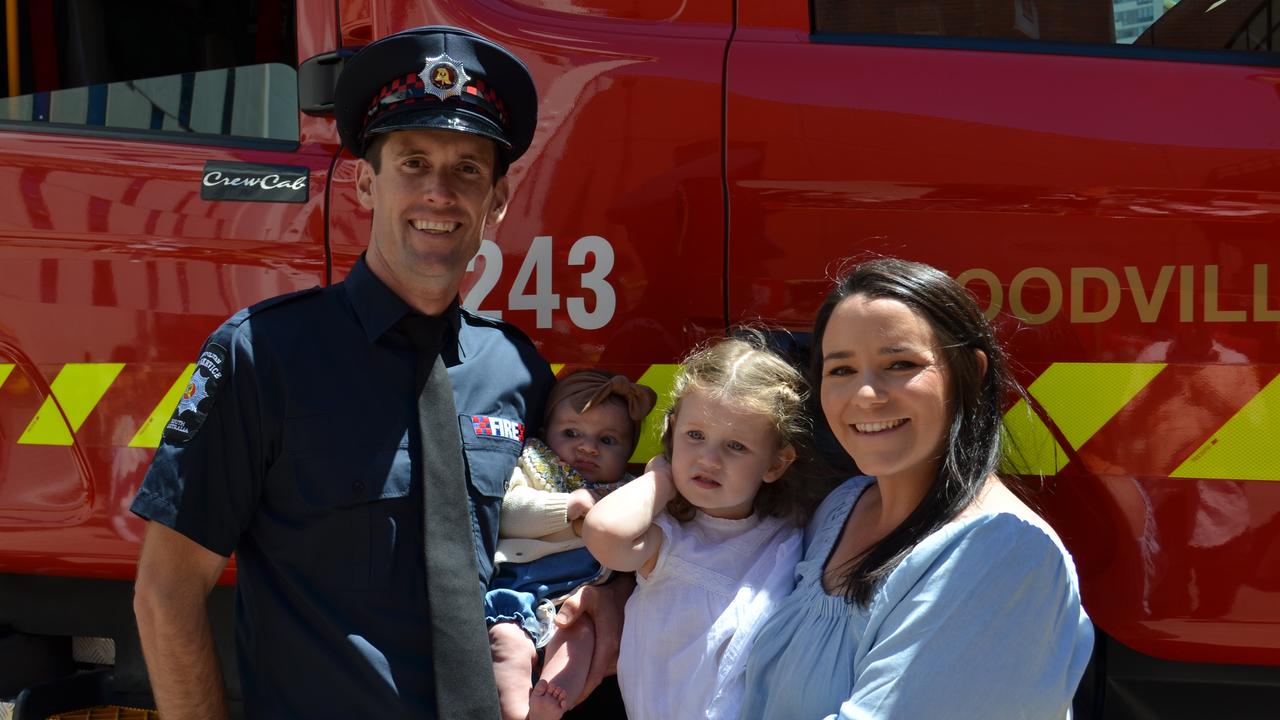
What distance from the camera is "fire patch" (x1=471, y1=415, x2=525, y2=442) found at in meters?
1.88

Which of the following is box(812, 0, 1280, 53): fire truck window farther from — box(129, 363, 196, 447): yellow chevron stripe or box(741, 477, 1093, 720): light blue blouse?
box(129, 363, 196, 447): yellow chevron stripe

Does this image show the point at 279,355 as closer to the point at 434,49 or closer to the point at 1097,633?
the point at 434,49

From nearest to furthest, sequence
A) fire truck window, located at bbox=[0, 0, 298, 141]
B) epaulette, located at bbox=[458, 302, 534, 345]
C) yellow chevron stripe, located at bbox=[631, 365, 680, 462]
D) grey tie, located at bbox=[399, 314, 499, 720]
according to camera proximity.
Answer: grey tie, located at bbox=[399, 314, 499, 720], epaulette, located at bbox=[458, 302, 534, 345], yellow chevron stripe, located at bbox=[631, 365, 680, 462], fire truck window, located at bbox=[0, 0, 298, 141]

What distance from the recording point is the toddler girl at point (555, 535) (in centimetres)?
186

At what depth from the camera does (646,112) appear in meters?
2.14

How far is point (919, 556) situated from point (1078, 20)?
46.2 inches

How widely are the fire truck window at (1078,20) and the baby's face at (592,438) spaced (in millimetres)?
806

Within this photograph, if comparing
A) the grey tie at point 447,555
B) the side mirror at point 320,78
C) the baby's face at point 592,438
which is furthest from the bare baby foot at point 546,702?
the side mirror at point 320,78

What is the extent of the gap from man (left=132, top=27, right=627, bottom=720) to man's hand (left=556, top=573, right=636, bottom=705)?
16 centimetres

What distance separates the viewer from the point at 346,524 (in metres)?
1.71

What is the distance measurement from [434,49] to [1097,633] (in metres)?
1.47

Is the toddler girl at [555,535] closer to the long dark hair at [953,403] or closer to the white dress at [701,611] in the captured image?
the white dress at [701,611]

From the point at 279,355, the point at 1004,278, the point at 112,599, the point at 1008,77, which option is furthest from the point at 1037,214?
the point at 112,599

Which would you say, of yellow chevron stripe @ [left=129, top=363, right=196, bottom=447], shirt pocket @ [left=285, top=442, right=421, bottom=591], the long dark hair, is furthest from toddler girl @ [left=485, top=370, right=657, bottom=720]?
yellow chevron stripe @ [left=129, top=363, right=196, bottom=447]
